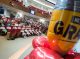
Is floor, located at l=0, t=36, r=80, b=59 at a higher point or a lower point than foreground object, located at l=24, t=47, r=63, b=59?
lower

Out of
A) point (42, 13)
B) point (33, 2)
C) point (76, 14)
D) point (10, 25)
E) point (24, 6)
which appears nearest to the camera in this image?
point (76, 14)

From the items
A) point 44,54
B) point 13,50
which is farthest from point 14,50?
point 44,54

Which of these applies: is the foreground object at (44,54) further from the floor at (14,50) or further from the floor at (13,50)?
the floor at (13,50)

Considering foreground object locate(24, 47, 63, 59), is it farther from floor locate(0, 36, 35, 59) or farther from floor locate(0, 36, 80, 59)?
floor locate(0, 36, 35, 59)

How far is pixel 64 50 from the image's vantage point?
771mm

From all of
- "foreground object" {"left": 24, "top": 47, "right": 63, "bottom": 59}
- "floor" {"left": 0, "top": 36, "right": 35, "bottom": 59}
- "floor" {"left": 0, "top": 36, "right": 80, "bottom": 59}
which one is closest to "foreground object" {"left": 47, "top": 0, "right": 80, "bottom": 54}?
"foreground object" {"left": 24, "top": 47, "right": 63, "bottom": 59}

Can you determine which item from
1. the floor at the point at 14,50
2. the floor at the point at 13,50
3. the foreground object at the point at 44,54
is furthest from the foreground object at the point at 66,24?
the floor at the point at 13,50

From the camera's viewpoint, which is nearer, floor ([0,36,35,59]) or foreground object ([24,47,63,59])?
foreground object ([24,47,63,59])

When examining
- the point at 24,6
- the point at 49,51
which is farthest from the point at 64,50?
the point at 24,6

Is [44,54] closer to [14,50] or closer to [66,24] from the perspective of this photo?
[66,24]

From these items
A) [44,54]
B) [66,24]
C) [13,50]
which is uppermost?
[66,24]

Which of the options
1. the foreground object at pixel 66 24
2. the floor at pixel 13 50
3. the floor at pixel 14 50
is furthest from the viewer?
the floor at pixel 13 50

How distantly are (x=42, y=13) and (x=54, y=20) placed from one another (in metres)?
14.9

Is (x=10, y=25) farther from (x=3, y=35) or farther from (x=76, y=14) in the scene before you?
(x=76, y=14)
